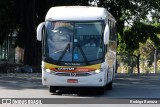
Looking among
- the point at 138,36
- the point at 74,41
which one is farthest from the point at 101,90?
the point at 138,36

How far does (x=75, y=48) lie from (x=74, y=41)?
28 centimetres

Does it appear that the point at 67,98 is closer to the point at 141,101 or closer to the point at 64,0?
the point at 141,101

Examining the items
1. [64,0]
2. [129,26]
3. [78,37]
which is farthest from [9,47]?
Answer: [78,37]

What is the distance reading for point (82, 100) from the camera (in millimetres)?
17734

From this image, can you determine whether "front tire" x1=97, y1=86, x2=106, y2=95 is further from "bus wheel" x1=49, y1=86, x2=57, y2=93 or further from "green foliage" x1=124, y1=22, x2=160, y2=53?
"green foliage" x1=124, y1=22, x2=160, y2=53

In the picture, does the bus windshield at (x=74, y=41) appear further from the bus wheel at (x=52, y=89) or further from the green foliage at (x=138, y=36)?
the green foliage at (x=138, y=36)

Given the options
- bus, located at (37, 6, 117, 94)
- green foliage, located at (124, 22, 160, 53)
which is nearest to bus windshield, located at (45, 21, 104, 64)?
bus, located at (37, 6, 117, 94)

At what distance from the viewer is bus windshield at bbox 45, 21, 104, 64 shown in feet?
62.5

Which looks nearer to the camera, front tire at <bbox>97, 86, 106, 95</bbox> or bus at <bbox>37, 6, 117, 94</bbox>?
bus at <bbox>37, 6, 117, 94</bbox>

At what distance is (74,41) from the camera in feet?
62.9

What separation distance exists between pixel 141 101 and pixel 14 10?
26.7 m

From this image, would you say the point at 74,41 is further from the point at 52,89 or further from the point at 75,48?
the point at 52,89

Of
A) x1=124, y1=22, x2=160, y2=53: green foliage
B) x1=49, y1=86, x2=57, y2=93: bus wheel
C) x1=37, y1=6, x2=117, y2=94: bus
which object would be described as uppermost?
x1=37, y1=6, x2=117, y2=94: bus

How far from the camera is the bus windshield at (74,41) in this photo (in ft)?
62.5
